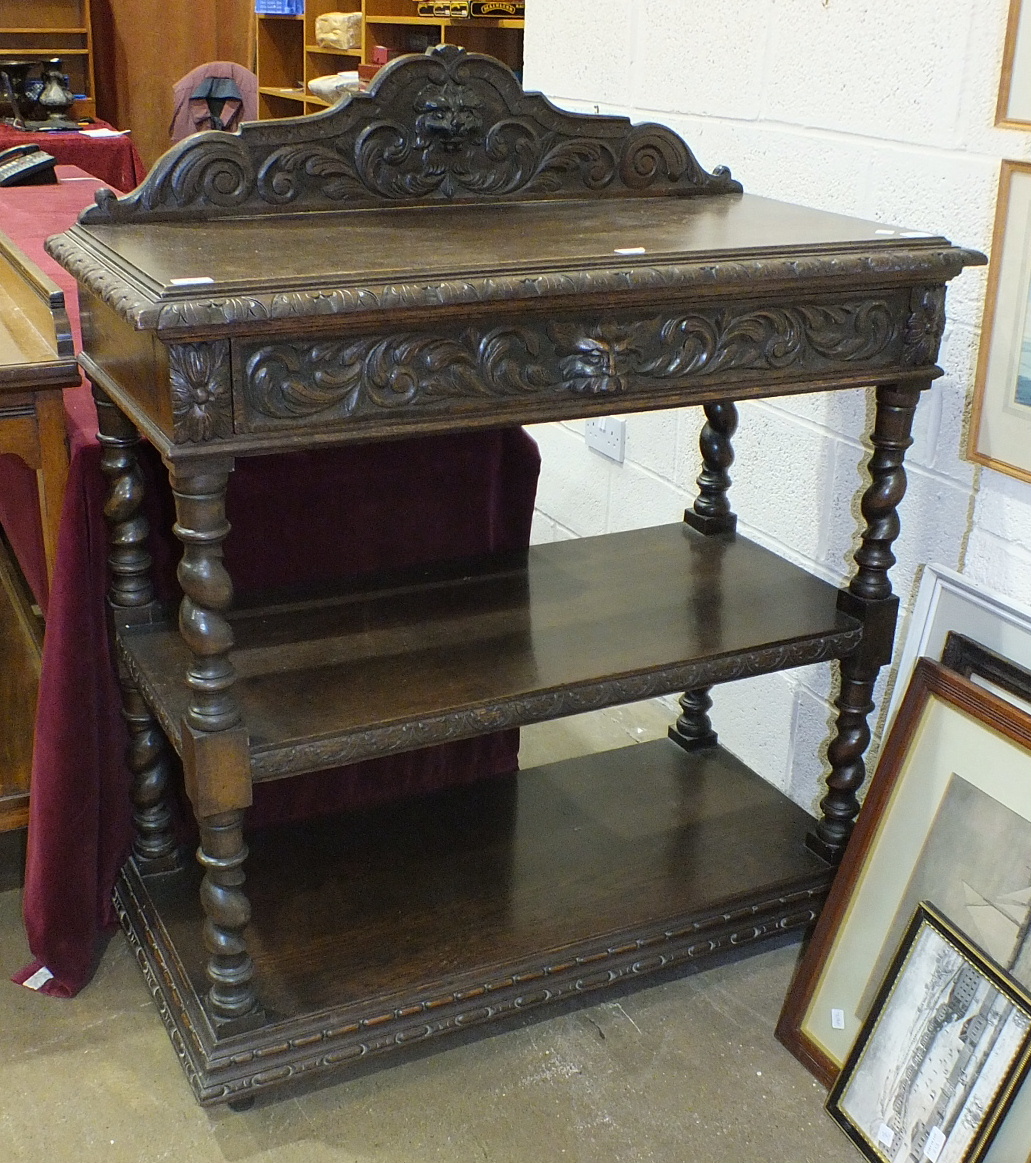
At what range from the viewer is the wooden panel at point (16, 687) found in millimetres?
1709

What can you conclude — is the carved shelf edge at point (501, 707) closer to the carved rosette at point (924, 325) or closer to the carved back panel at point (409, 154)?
the carved rosette at point (924, 325)

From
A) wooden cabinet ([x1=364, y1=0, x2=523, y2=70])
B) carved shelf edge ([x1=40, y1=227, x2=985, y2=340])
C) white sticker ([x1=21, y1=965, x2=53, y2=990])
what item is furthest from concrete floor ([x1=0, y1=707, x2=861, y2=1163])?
wooden cabinet ([x1=364, y1=0, x2=523, y2=70])

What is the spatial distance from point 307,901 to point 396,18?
4183 millimetres

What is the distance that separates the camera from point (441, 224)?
4.56ft

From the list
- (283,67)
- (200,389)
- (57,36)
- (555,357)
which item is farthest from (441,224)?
(57,36)

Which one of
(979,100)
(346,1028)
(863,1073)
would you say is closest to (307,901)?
(346,1028)

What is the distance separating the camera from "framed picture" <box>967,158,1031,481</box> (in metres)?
1.44

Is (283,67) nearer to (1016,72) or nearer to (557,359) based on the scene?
(1016,72)

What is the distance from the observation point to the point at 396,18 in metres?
4.90

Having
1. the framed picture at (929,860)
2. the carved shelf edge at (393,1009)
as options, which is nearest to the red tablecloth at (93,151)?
the carved shelf edge at (393,1009)

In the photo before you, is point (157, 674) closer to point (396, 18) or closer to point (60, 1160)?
point (60, 1160)

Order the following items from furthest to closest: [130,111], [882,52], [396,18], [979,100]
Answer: [130,111] < [396,18] < [882,52] < [979,100]

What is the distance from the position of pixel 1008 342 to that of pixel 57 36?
6.52 m

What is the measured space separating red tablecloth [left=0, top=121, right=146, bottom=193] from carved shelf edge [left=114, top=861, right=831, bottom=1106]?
174 inches
